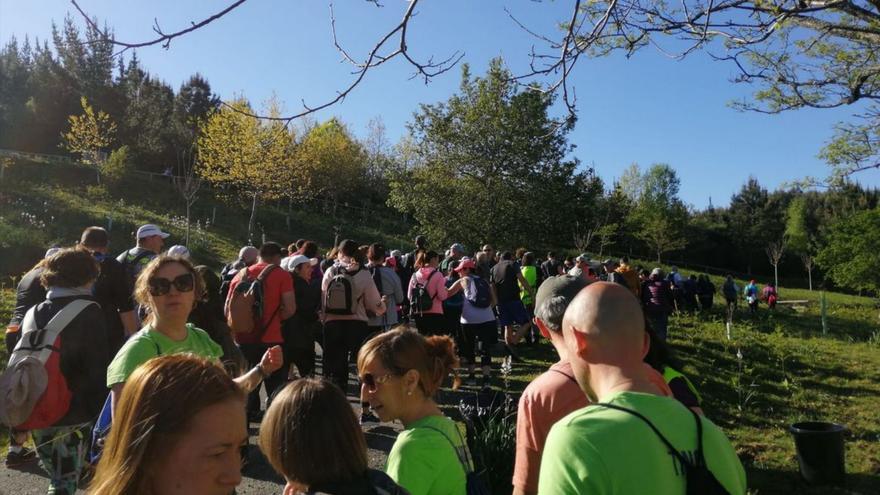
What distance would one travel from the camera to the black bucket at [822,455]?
525 cm

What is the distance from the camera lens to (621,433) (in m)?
1.45

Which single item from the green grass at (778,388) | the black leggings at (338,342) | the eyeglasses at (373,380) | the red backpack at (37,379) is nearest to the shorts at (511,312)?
the green grass at (778,388)

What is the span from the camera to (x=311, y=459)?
176cm

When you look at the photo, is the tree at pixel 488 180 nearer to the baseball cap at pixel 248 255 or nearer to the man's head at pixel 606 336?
A: the baseball cap at pixel 248 255

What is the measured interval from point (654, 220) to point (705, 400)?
4602cm

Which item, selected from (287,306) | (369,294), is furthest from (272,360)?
(369,294)

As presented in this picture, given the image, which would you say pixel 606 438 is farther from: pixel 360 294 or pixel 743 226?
pixel 743 226

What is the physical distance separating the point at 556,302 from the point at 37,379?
2.69 meters

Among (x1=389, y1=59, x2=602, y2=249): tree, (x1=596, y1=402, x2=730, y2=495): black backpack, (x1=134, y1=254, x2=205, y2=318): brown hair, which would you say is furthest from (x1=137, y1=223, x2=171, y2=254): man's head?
(x1=389, y1=59, x2=602, y2=249): tree

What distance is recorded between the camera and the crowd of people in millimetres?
1387

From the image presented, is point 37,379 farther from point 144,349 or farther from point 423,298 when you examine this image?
point 423,298

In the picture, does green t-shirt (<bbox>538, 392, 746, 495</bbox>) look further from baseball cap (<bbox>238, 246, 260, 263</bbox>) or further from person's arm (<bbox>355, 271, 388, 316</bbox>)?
baseball cap (<bbox>238, 246, 260, 263</bbox>)

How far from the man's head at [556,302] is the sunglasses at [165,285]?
1725 mm

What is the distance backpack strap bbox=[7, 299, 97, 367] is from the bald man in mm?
2918
